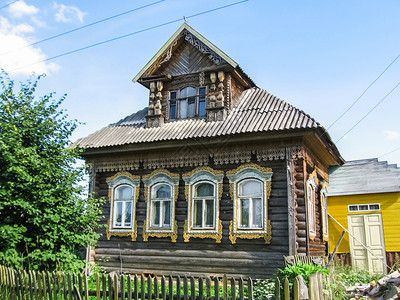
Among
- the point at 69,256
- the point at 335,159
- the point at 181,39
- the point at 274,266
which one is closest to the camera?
the point at 69,256

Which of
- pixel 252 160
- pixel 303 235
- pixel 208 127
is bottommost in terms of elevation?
pixel 303 235

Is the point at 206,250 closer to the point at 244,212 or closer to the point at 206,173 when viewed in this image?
the point at 244,212

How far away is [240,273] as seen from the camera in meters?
11.1

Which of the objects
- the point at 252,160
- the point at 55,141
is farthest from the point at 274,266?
the point at 55,141

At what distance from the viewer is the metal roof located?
14508 millimetres

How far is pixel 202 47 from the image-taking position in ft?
43.4

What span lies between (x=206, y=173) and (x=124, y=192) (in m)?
3.04

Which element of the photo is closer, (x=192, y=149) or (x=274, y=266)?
(x=274, y=266)

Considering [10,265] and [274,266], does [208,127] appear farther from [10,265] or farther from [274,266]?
[10,265]

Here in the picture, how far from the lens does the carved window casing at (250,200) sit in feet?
36.8

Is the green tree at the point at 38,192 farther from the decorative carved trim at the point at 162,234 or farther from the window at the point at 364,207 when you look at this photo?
the window at the point at 364,207

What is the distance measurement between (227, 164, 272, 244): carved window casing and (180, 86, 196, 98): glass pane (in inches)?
125

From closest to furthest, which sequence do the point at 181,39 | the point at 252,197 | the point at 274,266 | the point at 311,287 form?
the point at 311,287
the point at 274,266
the point at 252,197
the point at 181,39

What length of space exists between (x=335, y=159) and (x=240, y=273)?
6258 millimetres
